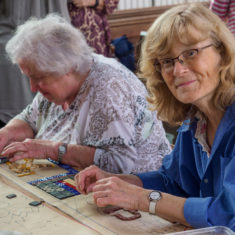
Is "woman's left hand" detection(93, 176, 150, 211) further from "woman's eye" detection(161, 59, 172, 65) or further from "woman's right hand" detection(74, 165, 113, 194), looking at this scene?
"woman's eye" detection(161, 59, 172, 65)

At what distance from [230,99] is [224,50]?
0.62 ft

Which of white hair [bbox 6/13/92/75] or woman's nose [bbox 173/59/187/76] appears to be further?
white hair [bbox 6/13/92/75]

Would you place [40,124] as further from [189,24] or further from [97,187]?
[189,24]

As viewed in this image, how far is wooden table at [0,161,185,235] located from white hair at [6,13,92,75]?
2.73ft

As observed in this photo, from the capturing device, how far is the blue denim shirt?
1.56 metres

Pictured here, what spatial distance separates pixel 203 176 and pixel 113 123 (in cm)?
78

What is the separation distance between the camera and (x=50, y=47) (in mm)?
2535

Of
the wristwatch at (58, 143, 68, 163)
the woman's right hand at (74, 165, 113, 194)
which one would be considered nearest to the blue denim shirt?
the woman's right hand at (74, 165, 113, 194)

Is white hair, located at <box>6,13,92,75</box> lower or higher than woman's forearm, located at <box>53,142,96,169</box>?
higher

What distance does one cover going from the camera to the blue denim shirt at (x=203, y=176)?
1.56 metres

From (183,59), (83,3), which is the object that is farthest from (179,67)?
(83,3)

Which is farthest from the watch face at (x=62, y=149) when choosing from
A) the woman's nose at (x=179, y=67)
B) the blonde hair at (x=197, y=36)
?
the woman's nose at (x=179, y=67)

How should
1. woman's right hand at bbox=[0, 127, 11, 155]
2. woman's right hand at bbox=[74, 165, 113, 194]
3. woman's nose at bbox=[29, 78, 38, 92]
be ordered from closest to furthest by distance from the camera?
1. woman's right hand at bbox=[74, 165, 113, 194]
2. woman's nose at bbox=[29, 78, 38, 92]
3. woman's right hand at bbox=[0, 127, 11, 155]

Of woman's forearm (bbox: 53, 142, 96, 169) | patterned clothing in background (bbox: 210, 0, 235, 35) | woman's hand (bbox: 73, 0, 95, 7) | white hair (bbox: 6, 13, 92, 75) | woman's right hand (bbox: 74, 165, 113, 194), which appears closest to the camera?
woman's right hand (bbox: 74, 165, 113, 194)
